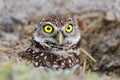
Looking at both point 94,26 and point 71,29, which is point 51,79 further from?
point 94,26

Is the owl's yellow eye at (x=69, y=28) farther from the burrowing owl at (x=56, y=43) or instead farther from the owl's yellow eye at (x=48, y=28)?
the owl's yellow eye at (x=48, y=28)

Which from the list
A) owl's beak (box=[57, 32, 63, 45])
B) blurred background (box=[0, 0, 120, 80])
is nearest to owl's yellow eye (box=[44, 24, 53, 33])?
owl's beak (box=[57, 32, 63, 45])

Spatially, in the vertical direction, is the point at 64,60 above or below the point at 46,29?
below

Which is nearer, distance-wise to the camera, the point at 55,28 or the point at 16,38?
the point at 55,28

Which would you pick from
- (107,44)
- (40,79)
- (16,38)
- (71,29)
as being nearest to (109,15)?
(107,44)

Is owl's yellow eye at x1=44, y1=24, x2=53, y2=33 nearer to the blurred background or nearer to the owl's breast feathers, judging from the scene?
the owl's breast feathers

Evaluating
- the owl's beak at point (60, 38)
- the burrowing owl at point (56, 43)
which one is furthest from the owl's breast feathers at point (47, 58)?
the owl's beak at point (60, 38)
